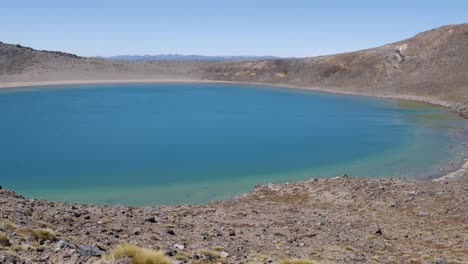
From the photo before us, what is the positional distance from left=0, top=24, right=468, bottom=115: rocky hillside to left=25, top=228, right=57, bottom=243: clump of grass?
64.4m

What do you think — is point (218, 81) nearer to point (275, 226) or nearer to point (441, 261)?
point (275, 226)

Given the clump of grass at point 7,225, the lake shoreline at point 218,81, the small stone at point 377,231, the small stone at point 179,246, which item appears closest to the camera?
the clump of grass at point 7,225

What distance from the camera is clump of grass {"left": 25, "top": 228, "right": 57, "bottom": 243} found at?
947 centimetres

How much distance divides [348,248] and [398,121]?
4438 centimetres

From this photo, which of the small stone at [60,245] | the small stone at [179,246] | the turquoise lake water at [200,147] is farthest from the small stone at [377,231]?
the turquoise lake water at [200,147]

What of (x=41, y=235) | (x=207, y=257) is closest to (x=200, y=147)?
(x=41, y=235)

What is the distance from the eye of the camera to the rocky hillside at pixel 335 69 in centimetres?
8612

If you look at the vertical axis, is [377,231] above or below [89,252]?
below

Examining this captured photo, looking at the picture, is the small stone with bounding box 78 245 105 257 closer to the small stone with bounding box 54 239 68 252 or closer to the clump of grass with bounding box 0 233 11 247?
the small stone with bounding box 54 239 68 252

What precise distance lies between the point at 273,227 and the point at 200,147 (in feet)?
73.8

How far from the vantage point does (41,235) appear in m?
9.55

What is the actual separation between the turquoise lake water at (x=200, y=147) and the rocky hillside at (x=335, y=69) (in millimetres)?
18586

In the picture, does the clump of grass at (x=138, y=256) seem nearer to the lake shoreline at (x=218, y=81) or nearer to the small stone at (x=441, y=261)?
the small stone at (x=441, y=261)

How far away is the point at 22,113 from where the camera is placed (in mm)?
59031
